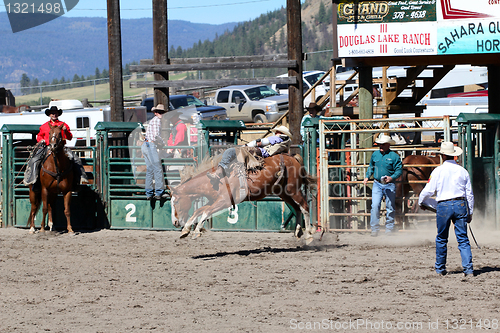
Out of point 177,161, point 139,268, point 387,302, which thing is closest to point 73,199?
point 177,161

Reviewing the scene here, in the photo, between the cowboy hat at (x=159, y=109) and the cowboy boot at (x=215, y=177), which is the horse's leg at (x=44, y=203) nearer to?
the cowboy hat at (x=159, y=109)

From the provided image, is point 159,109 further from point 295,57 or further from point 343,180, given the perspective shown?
point 343,180

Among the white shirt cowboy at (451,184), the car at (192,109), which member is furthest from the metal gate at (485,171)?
the car at (192,109)

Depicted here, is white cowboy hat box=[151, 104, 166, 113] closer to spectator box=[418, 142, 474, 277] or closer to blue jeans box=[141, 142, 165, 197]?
blue jeans box=[141, 142, 165, 197]

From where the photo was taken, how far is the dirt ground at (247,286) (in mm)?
5840

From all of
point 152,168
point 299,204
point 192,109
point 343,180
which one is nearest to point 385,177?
point 343,180

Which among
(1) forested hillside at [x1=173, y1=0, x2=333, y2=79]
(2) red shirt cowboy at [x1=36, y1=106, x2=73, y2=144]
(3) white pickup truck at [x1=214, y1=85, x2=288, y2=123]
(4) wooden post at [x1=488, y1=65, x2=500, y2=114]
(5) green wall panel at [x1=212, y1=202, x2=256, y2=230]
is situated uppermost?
(1) forested hillside at [x1=173, y1=0, x2=333, y2=79]

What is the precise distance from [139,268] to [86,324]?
272cm

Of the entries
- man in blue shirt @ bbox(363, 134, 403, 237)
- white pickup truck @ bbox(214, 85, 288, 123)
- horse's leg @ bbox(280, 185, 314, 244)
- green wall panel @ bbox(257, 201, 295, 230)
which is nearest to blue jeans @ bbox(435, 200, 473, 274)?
horse's leg @ bbox(280, 185, 314, 244)

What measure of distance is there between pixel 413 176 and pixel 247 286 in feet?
18.1

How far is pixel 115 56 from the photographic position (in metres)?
13.1

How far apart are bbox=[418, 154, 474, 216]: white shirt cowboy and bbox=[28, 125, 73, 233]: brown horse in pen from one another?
7091mm

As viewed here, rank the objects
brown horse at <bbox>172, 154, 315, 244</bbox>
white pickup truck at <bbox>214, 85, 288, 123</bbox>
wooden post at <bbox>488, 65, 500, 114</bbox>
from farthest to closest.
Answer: white pickup truck at <bbox>214, 85, 288, 123</bbox> < wooden post at <bbox>488, 65, 500, 114</bbox> < brown horse at <bbox>172, 154, 315, 244</bbox>

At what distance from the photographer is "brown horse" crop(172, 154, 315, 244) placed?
9391 mm
